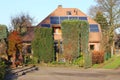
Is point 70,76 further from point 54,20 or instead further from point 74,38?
point 54,20

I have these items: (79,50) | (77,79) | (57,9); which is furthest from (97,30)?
(77,79)

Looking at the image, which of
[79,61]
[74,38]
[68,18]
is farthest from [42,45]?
[68,18]

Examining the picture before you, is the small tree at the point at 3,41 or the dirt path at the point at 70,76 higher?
the small tree at the point at 3,41

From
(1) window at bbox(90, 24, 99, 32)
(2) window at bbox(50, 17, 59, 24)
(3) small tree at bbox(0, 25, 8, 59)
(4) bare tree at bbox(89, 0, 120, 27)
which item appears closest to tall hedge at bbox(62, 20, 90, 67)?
(3) small tree at bbox(0, 25, 8, 59)

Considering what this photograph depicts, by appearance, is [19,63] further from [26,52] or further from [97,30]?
[97,30]

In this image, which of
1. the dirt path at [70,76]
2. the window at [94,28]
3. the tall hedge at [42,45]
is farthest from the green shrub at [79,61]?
the window at [94,28]

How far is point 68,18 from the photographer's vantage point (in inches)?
2024

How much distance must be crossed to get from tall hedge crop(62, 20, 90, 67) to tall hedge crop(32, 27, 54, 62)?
181 cm

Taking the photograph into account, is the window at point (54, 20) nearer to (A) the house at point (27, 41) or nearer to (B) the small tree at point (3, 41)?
(A) the house at point (27, 41)

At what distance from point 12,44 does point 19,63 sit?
217 centimetres

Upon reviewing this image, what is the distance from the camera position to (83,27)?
39.9 meters

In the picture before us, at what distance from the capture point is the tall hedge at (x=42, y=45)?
3988cm

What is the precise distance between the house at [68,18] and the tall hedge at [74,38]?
562 cm

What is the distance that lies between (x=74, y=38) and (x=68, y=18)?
40.4 feet
